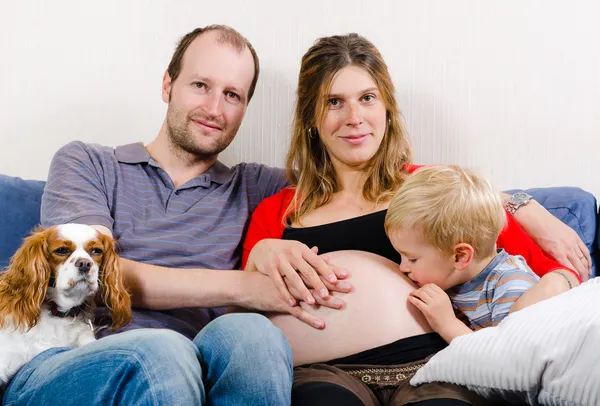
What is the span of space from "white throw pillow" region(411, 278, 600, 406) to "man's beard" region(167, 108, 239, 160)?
1.07m

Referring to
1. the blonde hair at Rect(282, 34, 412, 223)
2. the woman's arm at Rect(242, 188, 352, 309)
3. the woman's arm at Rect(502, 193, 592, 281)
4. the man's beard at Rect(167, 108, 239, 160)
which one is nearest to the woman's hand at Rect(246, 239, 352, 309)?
the woman's arm at Rect(242, 188, 352, 309)

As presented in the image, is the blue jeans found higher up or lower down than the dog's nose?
lower down

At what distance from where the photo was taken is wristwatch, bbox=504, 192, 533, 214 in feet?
6.08

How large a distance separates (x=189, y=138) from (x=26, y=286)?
0.77 m

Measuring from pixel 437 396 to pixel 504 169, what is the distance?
120 cm

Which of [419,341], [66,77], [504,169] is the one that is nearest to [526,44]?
[504,169]

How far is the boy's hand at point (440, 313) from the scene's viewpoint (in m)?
1.50

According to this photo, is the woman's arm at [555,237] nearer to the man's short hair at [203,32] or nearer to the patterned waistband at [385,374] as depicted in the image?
the patterned waistband at [385,374]

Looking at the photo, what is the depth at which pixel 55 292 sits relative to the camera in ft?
4.96

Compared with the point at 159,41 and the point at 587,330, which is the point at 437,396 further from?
the point at 159,41

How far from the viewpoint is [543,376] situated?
1181 millimetres

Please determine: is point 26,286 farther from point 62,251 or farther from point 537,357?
point 537,357

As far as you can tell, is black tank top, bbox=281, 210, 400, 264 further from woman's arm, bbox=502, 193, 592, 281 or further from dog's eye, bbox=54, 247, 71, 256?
dog's eye, bbox=54, 247, 71, 256

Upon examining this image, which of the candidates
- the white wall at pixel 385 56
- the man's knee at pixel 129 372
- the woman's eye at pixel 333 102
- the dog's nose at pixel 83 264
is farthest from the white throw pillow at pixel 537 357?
the white wall at pixel 385 56
